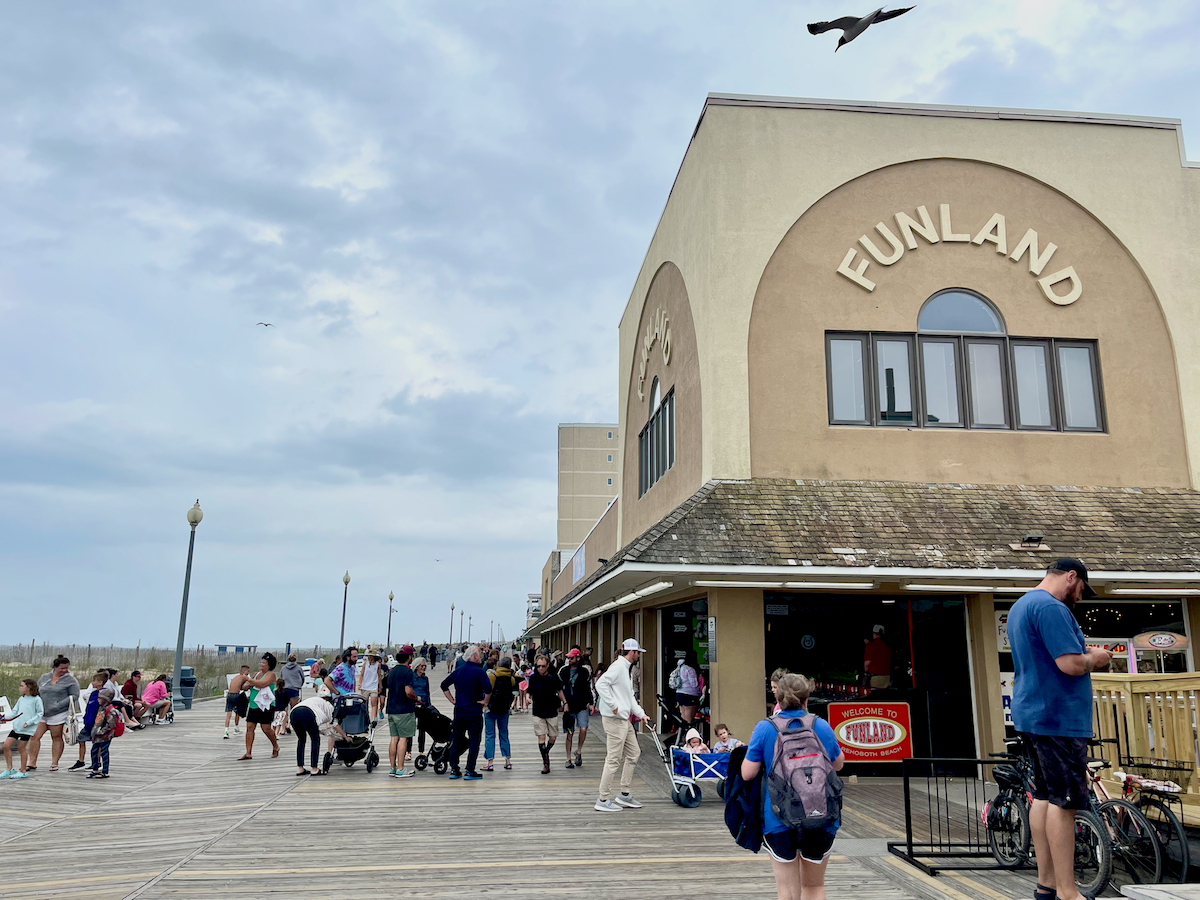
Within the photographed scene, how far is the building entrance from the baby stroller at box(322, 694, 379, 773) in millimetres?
5948

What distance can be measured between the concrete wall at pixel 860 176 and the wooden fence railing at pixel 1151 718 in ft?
20.4

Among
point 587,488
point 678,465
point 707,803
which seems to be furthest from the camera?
point 587,488

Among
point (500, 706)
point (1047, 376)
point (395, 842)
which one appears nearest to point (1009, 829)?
point (395, 842)

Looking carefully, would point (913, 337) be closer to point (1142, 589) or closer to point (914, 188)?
point (914, 188)

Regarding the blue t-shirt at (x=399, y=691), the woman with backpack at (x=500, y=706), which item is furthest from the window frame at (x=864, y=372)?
the blue t-shirt at (x=399, y=691)

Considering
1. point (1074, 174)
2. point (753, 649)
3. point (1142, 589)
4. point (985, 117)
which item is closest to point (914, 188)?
point (985, 117)

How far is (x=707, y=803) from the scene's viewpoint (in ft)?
34.5

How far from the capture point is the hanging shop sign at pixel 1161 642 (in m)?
12.6

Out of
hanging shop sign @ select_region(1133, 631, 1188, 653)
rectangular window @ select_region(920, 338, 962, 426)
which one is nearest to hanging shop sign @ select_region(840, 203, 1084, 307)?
rectangular window @ select_region(920, 338, 962, 426)

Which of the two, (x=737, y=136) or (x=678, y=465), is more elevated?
(x=737, y=136)

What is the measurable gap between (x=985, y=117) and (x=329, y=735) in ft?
47.0

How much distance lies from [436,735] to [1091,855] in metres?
9.23

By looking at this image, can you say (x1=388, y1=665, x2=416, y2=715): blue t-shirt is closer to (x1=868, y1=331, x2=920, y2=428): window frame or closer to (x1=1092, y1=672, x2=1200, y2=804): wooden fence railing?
(x1=868, y1=331, x2=920, y2=428): window frame

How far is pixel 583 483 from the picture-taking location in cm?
6512
